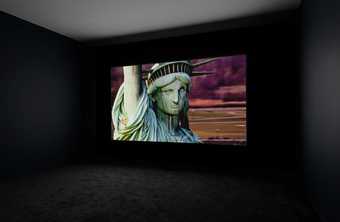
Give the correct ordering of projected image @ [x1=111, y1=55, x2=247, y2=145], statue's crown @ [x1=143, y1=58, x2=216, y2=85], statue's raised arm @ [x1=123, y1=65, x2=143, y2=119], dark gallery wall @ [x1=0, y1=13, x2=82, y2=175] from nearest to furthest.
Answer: dark gallery wall @ [x1=0, y1=13, x2=82, y2=175] → projected image @ [x1=111, y1=55, x2=247, y2=145] → statue's crown @ [x1=143, y1=58, x2=216, y2=85] → statue's raised arm @ [x1=123, y1=65, x2=143, y2=119]

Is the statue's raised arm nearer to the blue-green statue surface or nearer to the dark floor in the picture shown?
the blue-green statue surface

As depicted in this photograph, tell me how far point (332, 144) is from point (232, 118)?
209 cm

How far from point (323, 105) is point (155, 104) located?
2796 millimetres

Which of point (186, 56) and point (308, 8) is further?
point (186, 56)

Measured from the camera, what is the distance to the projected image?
3771 millimetres

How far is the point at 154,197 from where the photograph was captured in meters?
2.54

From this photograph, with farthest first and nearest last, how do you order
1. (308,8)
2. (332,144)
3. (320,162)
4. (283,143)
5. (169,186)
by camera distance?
(283,143) < (169,186) < (308,8) < (320,162) < (332,144)

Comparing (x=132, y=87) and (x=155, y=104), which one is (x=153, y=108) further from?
→ (x=132, y=87)

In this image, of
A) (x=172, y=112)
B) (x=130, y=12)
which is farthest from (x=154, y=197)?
(x=130, y=12)

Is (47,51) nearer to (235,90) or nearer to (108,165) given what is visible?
(108,165)

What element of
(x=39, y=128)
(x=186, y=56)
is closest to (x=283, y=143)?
(x=186, y=56)

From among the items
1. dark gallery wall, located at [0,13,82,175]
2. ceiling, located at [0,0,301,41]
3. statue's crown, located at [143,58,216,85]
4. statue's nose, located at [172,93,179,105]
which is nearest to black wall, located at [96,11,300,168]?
statue's crown, located at [143,58,216,85]

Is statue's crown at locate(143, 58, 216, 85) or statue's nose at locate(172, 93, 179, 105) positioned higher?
statue's crown at locate(143, 58, 216, 85)

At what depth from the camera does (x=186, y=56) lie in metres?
4.14
